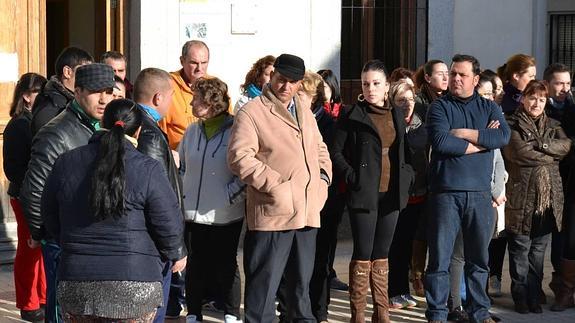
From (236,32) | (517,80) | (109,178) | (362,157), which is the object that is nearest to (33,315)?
(362,157)

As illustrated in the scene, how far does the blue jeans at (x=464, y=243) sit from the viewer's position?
762cm

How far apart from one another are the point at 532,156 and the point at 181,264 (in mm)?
3712

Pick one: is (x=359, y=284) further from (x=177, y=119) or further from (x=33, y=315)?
(x=33, y=315)

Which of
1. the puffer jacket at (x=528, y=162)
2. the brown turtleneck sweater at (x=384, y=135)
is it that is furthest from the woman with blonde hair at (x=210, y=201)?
the puffer jacket at (x=528, y=162)

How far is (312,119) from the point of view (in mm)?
7133

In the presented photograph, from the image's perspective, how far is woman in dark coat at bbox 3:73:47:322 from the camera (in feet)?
24.5

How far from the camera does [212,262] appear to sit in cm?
766

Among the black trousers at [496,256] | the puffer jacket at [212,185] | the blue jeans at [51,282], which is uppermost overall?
the puffer jacket at [212,185]

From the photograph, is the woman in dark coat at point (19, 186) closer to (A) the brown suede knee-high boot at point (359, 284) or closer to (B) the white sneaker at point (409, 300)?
(A) the brown suede knee-high boot at point (359, 284)

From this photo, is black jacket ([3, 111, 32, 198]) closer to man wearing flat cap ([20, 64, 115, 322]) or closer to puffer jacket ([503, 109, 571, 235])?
man wearing flat cap ([20, 64, 115, 322])

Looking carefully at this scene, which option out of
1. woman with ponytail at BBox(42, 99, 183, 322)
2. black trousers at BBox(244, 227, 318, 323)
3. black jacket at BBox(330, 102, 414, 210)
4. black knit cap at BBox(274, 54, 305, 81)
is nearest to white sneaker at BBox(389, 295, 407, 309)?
black jacket at BBox(330, 102, 414, 210)

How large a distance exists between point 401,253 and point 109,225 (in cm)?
406

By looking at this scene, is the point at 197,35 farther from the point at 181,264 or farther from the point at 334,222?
the point at 181,264

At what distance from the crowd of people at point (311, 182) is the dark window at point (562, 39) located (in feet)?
17.9
